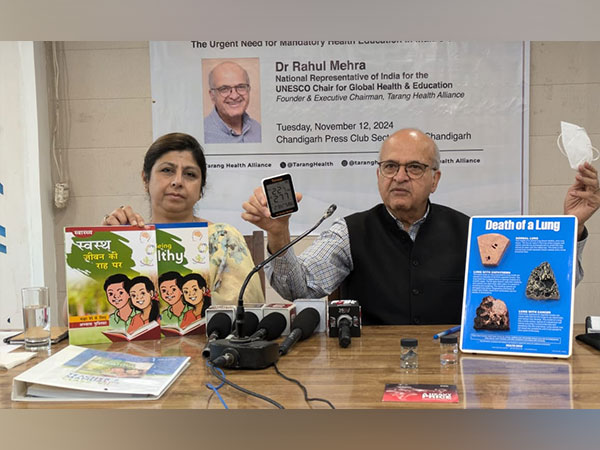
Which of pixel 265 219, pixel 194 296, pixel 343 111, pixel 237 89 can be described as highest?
pixel 237 89

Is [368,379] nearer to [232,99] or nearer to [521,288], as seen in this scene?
[521,288]

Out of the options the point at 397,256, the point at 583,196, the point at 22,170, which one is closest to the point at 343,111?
the point at 397,256

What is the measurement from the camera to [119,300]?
169cm

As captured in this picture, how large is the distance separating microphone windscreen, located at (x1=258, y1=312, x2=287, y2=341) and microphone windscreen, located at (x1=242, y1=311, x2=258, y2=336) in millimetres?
21

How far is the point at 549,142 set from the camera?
3537mm

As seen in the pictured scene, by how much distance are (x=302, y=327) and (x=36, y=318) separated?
748 millimetres

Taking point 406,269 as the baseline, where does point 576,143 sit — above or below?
above

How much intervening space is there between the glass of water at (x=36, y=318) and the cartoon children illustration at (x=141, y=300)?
0.22 meters

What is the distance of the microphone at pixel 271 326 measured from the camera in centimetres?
164

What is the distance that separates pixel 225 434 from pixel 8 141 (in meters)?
2.95

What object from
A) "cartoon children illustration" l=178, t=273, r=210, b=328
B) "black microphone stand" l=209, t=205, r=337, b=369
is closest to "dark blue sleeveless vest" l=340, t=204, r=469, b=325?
"cartoon children illustration" l=178, t=273, r=210, b=328

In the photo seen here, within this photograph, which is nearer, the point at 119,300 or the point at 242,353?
the point at 242,353

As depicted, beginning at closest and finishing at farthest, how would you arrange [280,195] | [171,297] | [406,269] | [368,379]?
1. [368,379]
2. [280,195]
3. [171,297]
4. [406,269]
